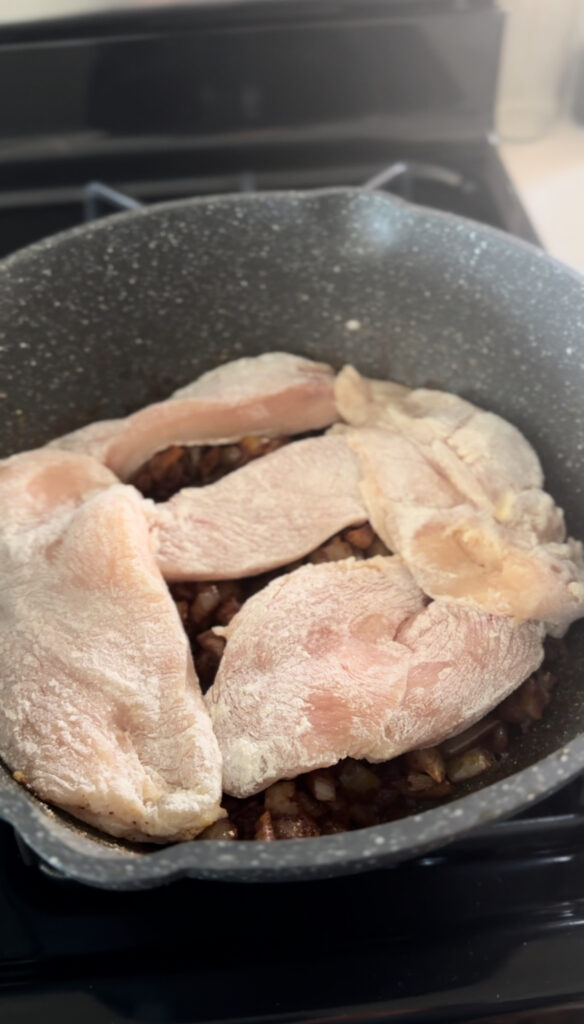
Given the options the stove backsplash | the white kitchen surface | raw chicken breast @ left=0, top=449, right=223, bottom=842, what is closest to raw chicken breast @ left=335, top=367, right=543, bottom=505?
raw chicken breast @ left=0, top=449, right=223, bottom=842

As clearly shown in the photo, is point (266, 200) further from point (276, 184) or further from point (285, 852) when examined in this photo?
point (285, 852)

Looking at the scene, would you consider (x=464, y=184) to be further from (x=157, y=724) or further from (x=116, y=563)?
(x=157, y=724)

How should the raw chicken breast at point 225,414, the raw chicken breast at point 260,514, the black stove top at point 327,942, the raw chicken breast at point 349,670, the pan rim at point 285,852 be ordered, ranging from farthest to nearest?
1. the raw chicken breast at point 225,414
2. the raw chicken breast at point 260,514
3. the raw chicken breast at point 349,670
4. the black stove top at point 327,942
5. the pan rim at point 285,852

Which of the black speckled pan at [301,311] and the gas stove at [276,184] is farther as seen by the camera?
the black speckled pan at [301,311]

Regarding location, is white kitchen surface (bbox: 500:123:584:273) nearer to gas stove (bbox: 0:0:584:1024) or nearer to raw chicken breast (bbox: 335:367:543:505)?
gas stove (bbox: 0:0:584:1024)

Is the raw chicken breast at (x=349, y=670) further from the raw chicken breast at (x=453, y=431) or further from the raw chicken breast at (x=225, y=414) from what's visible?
the raw chicken breast at (x=225, y=414)

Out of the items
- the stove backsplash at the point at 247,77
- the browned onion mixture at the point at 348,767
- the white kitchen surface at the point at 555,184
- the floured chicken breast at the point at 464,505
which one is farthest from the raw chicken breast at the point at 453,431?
the stove backsplash at the point at 247,77
